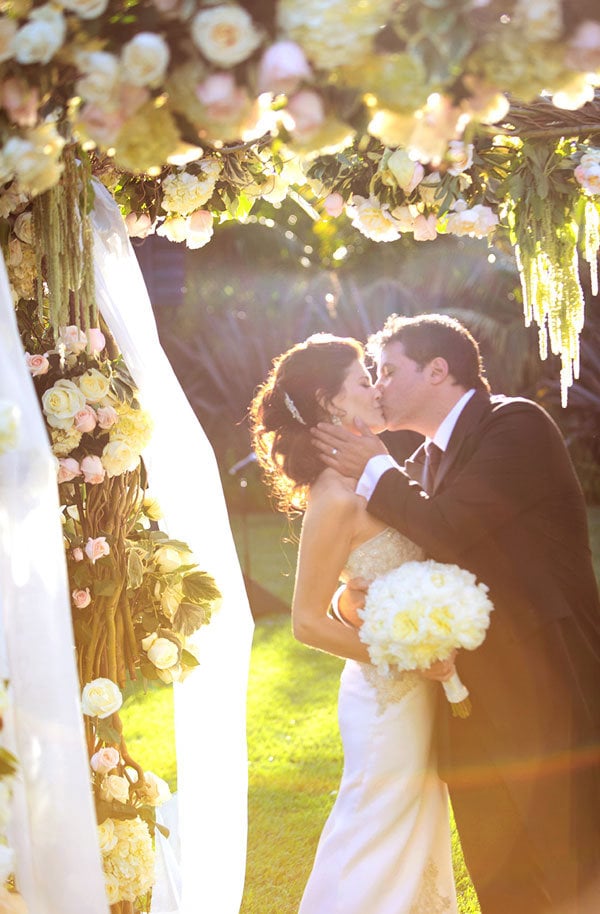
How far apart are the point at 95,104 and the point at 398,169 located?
171 centimetres

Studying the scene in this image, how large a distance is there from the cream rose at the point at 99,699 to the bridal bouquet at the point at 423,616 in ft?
2.55

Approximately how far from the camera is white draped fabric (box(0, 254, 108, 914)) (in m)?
2.17

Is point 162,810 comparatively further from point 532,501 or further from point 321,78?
point 321,78

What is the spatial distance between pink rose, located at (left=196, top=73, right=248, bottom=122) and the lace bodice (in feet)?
5.80

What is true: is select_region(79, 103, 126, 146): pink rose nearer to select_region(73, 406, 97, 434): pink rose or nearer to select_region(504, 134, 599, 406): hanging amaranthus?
select_region(73, 406, 97, 434): pink rose

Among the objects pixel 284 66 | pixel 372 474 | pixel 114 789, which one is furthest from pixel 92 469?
pixel 284 66

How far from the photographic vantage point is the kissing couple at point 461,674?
10.1ft

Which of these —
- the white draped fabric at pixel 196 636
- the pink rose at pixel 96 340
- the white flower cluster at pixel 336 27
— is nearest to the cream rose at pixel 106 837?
the white draped fabric at pixel 196 636

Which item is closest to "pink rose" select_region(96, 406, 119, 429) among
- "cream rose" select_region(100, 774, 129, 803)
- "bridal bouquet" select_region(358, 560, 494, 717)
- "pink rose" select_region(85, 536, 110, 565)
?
"pink rose" select_region(85, 536, 110, 565)

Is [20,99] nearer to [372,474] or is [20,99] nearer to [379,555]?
[372,474]

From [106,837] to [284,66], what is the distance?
2333mm

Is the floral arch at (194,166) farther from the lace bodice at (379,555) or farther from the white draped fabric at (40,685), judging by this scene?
the lace bodice at (379,555)

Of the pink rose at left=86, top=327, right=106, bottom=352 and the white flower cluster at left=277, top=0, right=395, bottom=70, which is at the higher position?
the white flower cluster at left=277, top=0, right=395, bottom=70

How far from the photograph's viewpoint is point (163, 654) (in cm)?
315
